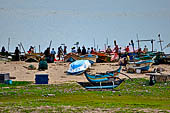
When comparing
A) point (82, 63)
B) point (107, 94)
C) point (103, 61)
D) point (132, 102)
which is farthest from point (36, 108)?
point (103, 61)

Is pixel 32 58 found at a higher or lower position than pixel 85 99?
higher

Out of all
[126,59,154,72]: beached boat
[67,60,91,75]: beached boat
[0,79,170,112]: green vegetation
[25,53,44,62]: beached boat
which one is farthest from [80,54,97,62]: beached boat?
[0,79,170,112]: green vegetation

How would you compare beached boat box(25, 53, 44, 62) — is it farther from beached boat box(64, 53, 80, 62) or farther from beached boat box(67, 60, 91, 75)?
beached boat box(67, 60, 91, 75)

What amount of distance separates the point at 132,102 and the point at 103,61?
26.4m

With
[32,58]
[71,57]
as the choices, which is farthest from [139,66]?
[32,58]

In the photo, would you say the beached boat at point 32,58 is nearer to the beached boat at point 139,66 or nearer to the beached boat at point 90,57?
the beached boat at point 90,57

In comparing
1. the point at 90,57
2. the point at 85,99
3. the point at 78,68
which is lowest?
the point at 85,99

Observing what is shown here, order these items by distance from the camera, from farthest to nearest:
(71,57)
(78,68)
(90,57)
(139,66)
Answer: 1. (71,57)
2. (90,57)
3. (139,66)
4. (78,68)

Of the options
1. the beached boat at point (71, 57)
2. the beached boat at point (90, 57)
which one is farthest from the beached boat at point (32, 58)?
the beached boat at point (90, 57)

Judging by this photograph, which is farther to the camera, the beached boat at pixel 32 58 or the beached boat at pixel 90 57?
the beached boat at pixel 32 58

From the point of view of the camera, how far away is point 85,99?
1694 cm

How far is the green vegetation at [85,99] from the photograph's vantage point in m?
14.1

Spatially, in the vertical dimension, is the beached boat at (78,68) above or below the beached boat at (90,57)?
below

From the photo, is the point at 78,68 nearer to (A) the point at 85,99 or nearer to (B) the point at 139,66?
(B) the point at 139,66
